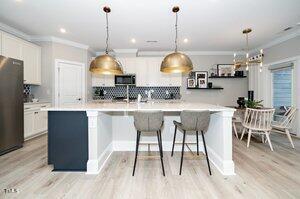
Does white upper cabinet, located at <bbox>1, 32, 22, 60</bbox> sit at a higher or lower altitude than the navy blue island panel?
higher

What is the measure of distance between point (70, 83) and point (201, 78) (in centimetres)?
423

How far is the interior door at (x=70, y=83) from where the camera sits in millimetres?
4539

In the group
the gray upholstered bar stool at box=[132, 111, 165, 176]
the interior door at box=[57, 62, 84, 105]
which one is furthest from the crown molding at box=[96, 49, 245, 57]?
the gray upholstered bar stool at box=[132, 111, 165, 176]

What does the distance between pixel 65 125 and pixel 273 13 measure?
405cm

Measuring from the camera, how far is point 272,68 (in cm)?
479

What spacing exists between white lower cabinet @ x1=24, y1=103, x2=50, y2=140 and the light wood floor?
0.92 m

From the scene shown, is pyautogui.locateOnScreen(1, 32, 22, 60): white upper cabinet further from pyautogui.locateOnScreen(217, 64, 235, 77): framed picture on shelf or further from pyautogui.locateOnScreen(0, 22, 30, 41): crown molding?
pyautogui.locateOnScreen(217, 64, 235, 77): framed picture on shelf

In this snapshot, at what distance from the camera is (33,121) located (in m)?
3.82

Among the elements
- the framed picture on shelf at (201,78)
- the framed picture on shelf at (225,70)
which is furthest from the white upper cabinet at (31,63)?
the framed picture on shelf at (225,70)

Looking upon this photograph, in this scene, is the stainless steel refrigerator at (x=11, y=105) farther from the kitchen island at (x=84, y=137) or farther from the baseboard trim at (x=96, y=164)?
the baseboard trim at (x=96, y=164)

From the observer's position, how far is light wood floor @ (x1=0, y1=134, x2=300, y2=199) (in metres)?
1.83

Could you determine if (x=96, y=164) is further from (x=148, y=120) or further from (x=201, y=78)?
(x=201, y=78)

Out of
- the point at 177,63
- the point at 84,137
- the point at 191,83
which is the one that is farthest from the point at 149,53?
the point at 84,137

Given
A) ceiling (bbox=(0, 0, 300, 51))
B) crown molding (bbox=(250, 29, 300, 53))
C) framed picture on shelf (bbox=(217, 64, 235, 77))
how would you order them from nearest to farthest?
ceiling (bbox=(0, 0, 300, 51)), crown molding (bbox=(250, 29, 300, 53)), framed picture on shelf (bbox=(217, 64, 235, 77))
